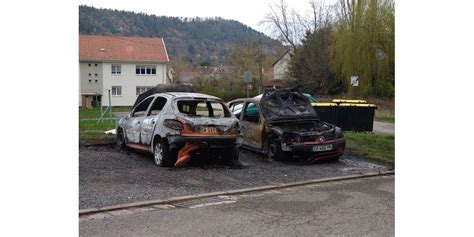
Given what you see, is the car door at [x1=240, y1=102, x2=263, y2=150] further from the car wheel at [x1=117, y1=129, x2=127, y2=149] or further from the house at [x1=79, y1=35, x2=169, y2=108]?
the house at [x1=79, y1=35, x2=169, y2=108]

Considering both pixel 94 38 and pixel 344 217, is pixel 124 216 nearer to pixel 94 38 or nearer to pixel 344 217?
pixel 344 217

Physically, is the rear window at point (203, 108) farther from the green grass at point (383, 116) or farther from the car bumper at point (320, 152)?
the green grass at point (383, 116)

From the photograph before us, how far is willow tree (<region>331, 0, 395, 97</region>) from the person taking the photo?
33312mm

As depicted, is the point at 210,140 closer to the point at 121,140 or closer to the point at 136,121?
the point at 136,121

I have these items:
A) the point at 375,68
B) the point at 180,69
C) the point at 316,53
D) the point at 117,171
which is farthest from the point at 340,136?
the point at 180,69

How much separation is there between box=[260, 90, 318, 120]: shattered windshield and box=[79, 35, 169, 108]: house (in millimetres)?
51269

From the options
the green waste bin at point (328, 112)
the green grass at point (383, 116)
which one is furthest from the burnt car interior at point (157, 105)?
the green grass at point (383, 116)

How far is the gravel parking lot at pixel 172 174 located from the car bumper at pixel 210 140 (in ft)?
1.64

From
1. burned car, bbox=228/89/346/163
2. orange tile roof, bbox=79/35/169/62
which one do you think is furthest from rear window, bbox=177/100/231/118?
orange tile roof, bbox=79/35/169/62

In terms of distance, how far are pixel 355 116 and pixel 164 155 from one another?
9.97m

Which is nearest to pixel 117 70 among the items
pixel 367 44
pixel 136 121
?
pixel 367 44

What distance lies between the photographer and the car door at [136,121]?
11.0 meters

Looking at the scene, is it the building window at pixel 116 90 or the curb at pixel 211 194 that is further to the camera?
the building window at pixel 116 90

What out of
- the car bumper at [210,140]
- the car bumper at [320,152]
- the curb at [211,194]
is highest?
the car bumper at [210,140]
